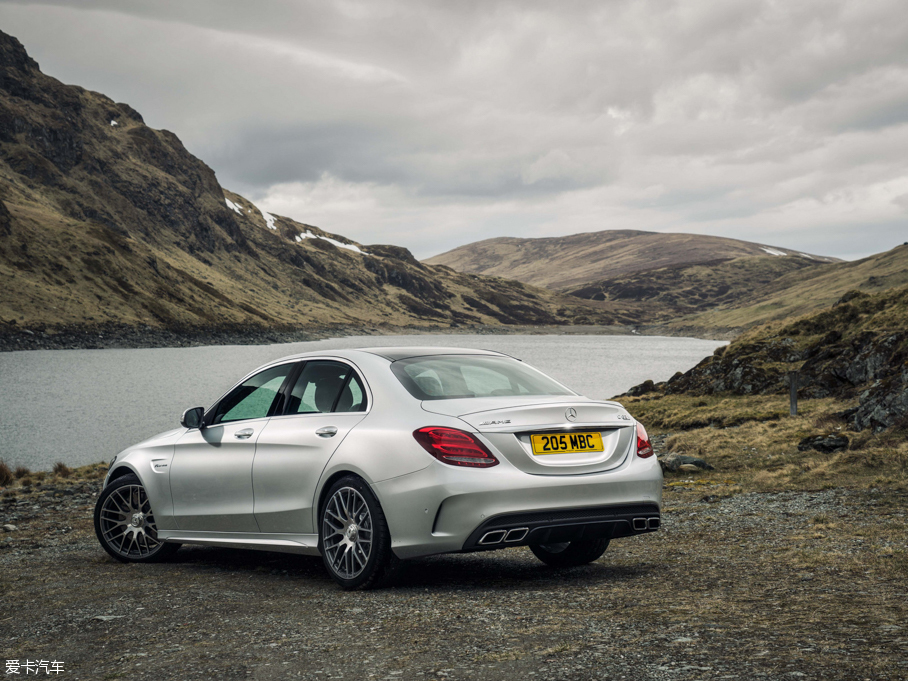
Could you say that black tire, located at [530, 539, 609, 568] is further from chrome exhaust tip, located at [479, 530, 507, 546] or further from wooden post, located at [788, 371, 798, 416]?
wooden post, located at [788, 371, 798, 416]

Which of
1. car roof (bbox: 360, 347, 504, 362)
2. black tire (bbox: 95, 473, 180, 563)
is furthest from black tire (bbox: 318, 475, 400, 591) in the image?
black tire (bbox: 95, 473, 180, 563)

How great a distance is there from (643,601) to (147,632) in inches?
128

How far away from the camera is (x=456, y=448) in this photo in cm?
551

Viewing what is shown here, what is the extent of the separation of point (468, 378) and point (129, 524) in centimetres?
393

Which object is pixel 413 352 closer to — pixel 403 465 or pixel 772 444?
pixel 403 465

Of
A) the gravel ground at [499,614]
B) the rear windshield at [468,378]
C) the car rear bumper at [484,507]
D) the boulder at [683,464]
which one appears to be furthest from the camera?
the boulder at [683,464]

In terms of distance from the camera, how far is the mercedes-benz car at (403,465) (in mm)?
5512

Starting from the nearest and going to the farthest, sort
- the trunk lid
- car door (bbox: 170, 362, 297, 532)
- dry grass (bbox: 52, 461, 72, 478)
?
the trunk lid
car door (bbox: 170, 362, 297, 532)
dry grass (bbox: 52, 461, 72, 478)

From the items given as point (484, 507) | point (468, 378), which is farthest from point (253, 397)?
point (484, 507)

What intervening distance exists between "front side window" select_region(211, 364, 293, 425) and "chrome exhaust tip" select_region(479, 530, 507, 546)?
2.45 m

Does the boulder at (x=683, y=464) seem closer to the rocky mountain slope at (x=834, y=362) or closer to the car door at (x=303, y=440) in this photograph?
the rocky mountain slope at (x=834, y=362)

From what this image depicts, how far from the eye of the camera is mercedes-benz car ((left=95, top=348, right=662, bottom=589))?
5512 millimetres

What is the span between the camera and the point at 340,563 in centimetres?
604

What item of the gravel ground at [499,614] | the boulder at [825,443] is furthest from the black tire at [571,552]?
the boulder at [825,443]
